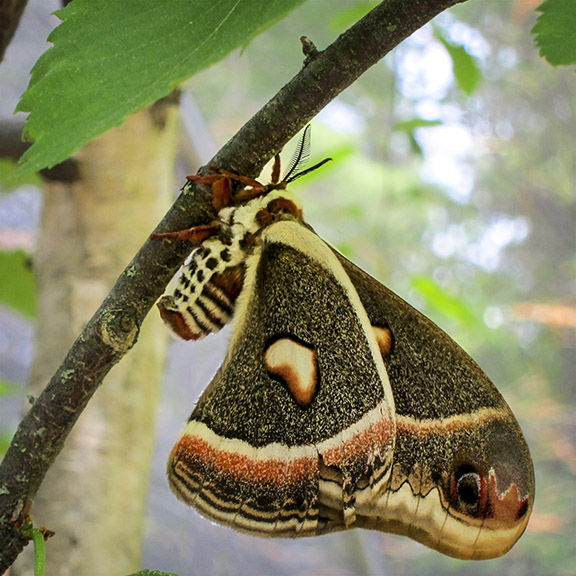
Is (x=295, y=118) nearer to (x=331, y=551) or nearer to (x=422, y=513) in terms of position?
(x=422, y=513)

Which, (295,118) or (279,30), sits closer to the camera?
(295,118)

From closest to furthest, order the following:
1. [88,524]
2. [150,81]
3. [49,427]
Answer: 1. [150,81]
2. [49,427]
3. [88,524]

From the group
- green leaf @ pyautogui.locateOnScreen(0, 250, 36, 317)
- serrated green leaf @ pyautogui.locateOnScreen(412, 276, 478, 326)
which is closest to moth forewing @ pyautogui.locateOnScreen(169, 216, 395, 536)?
green leaf @ pyautogui.locateOnScreen(0, 250, 36, 317)

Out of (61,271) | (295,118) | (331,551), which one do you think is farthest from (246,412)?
(331,551)

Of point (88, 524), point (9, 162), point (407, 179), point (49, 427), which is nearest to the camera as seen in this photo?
point (49, 427)

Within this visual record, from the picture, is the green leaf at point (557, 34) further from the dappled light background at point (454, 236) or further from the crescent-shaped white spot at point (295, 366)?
the dappled light background at point (454, 236)

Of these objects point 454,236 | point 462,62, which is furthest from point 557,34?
point 454,236

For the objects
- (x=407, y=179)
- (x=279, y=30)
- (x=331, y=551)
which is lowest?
(x=331, y=551)

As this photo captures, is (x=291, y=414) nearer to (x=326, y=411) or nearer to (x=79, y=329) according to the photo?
(x=326, y=411)
